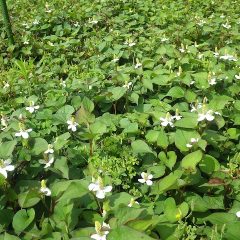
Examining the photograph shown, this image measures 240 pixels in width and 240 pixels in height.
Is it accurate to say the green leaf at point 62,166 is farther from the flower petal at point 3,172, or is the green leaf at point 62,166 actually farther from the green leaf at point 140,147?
Result: the green leaf at point 140,147

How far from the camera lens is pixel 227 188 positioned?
216 cm

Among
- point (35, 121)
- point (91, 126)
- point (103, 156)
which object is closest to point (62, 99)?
point (35, 121)

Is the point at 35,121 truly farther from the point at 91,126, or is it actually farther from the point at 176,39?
the point at 176,39

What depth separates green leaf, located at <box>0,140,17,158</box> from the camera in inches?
80.5

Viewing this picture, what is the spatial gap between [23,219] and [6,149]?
16.9 inches

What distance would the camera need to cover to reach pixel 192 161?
7.05 feet

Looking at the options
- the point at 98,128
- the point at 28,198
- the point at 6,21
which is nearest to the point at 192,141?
the point at 98,128

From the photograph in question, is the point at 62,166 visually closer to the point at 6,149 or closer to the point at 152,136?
the point at 6,149

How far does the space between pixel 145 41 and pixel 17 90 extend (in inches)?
56.6

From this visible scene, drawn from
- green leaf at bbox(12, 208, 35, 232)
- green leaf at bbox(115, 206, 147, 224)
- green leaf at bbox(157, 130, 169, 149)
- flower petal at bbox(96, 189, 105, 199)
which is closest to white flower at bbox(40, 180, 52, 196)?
green leaf at bbox(12, 208, 35, 232)

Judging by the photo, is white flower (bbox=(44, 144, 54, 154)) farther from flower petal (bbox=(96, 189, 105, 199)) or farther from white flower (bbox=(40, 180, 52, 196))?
flower petal (bbox=(96, 189, 105, 199))

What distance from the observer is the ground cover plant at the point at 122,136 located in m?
1.86


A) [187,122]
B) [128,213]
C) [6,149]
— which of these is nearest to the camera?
[128,213]

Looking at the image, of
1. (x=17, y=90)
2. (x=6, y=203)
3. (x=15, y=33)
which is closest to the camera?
(x=6, y=203)
